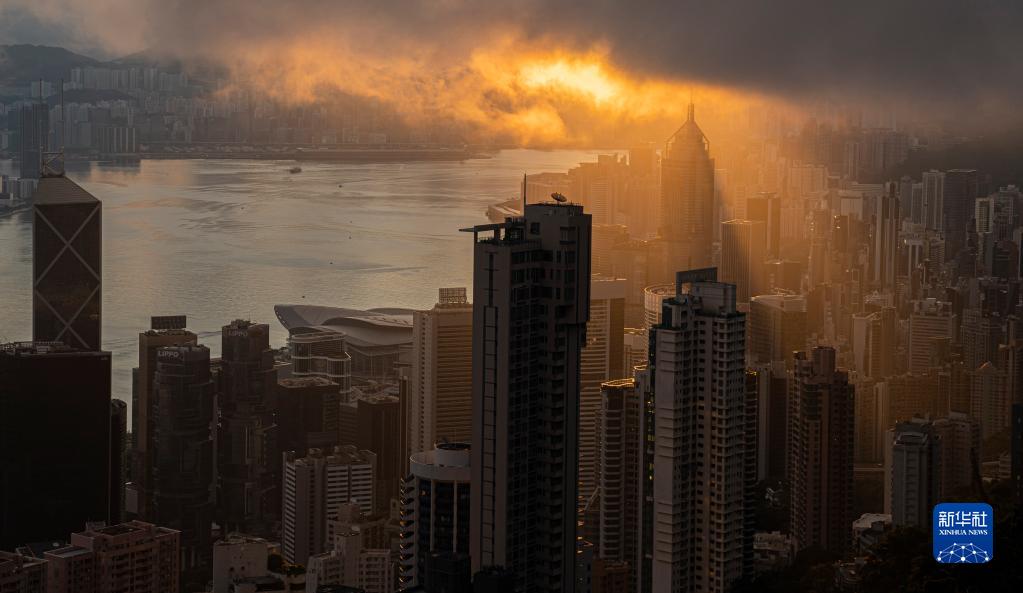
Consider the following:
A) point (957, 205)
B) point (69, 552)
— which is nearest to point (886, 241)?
point (957, 205)

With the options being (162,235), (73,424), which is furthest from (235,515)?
(162,235)

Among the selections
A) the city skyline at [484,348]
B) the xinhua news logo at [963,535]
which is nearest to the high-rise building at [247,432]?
the city skyline at [484,348]

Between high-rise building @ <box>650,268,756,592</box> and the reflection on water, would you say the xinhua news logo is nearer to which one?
high-rise building @ <box>650,268,756,592</box>

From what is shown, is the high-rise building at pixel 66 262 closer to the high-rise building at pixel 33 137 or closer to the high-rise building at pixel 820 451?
the high-rise building at pixel 33 137

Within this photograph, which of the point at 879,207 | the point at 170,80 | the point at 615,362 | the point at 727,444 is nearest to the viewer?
the point at 727,444

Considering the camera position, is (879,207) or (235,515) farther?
(879,207)

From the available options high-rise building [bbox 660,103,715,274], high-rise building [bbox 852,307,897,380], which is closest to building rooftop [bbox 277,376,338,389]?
high-rise building [bbox 660,103,715,274]

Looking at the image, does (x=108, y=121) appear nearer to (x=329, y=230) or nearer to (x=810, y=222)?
(x=329, y=230)
